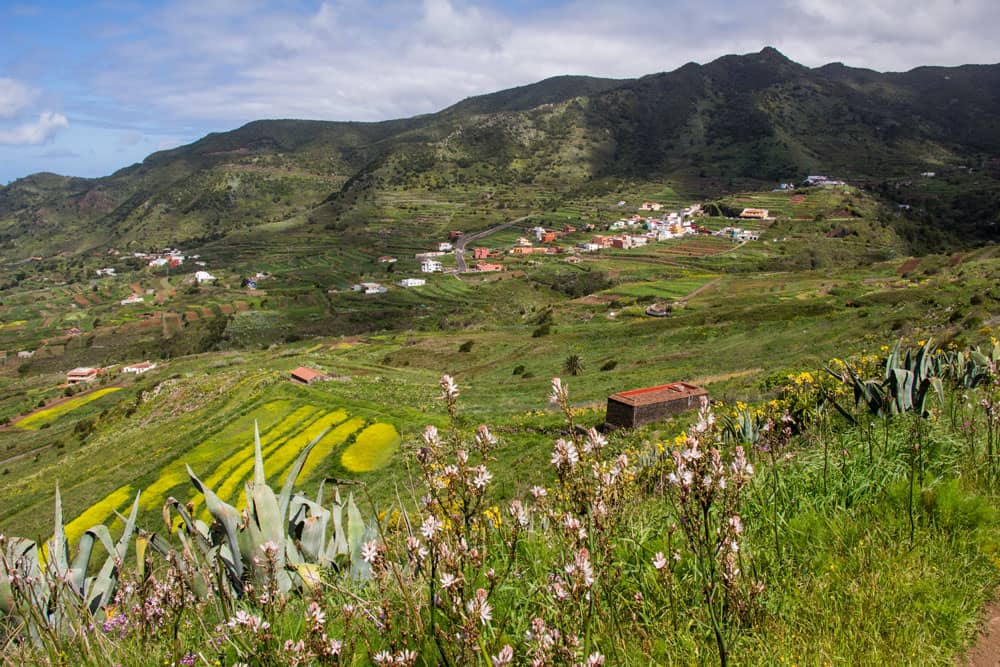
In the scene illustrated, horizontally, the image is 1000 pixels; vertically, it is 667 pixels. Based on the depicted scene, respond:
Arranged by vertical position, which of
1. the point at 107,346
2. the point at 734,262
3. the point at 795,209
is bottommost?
the point at 107,346

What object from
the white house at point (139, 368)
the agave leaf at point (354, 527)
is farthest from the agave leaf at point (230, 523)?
the white house at point (139, 368)

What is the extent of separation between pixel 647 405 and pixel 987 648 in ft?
61.2

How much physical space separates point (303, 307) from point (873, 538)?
110179 millimetres

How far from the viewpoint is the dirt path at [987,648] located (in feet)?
7.66

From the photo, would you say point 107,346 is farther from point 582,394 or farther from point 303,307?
point 582,394

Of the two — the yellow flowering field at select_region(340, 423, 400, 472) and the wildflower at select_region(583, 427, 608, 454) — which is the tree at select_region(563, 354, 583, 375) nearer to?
the yellow flowering field at select_region(340, 423, 400, 472)

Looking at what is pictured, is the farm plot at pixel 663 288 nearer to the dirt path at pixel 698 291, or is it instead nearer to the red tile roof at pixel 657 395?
the dirt path at pixel 698 291

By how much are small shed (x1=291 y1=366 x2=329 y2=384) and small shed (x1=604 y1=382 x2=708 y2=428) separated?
24009 mm

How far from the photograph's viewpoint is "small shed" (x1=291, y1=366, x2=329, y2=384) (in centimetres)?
3862

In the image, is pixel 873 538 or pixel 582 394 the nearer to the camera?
pixel 873 538

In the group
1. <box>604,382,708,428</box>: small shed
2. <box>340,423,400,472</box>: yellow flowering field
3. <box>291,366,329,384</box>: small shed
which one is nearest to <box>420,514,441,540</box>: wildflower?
<box>604,382,708,428</box>: small shed

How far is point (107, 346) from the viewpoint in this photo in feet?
315

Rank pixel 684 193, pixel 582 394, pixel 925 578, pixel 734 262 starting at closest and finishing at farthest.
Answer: pixel 925 578 → pixel 582 394 → pixel 734 262 → pixel 684 193

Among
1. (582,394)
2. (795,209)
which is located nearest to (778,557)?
(582,394)
